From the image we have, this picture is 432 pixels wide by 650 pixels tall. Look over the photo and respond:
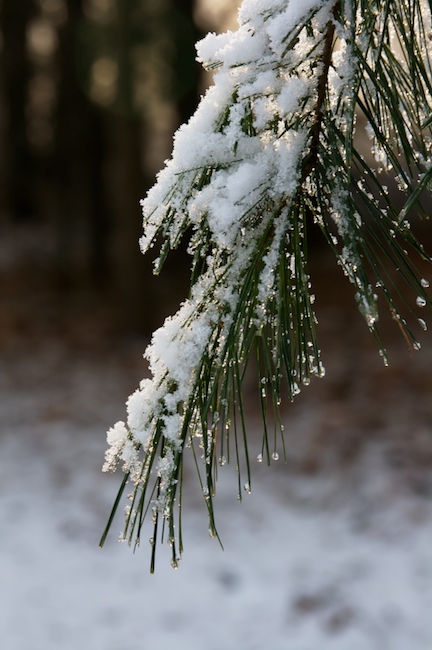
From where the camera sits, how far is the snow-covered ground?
10.9ft

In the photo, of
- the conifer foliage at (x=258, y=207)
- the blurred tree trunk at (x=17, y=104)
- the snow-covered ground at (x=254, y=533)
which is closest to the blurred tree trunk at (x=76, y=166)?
the blurred tree trunk at (x=17, y=104)

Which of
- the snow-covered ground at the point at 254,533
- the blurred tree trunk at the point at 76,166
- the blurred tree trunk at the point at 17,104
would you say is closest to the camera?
the snow-covered ground at the point at 254,533

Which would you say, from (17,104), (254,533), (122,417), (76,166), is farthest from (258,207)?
(17,104)

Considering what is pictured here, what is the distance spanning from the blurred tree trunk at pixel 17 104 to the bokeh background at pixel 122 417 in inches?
1.4

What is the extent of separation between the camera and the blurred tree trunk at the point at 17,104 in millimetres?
8852

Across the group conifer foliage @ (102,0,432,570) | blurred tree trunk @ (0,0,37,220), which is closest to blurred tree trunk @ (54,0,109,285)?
blurred tree trunk @ (0,0,37,220)

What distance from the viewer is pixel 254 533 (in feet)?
A: 13.5

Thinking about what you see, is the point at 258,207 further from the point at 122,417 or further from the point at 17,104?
the point at 17,104

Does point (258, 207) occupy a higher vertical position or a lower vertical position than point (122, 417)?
lower

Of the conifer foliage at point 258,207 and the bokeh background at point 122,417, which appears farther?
the bokeh background at point 122,417

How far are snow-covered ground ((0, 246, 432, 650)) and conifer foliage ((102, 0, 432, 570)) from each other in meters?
2.78

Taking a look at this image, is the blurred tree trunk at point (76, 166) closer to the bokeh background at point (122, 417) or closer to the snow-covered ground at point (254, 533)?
the bokeh background at point (122, 417)

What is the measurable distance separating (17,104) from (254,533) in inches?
294

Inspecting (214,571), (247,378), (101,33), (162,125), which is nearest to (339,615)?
(214,571)
